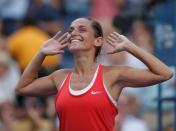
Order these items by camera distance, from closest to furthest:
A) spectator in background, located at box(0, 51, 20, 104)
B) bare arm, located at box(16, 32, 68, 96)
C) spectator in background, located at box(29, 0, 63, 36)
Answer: bare arm, located at box(16, 32, 68, 96)
spectator in background, located at box(0, 51, 20, 104)
spectator in background, located at box(29, 0, 63, 36)

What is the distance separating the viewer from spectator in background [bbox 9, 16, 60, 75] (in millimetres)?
11609

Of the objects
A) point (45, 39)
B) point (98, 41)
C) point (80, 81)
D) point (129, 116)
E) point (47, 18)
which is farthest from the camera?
point (47, 18)

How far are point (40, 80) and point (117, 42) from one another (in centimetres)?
82

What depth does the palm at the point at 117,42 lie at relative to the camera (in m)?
7.32

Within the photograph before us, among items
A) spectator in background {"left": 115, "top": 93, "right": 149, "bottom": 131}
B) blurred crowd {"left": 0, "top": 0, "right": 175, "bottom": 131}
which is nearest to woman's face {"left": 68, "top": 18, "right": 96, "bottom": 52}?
blurred crowd {"left": 0, "top": 0, "right": 175, "bottom": 131}

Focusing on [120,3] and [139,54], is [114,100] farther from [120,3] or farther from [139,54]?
[120,3]

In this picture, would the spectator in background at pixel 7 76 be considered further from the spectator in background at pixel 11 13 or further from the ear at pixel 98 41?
the ear at pixel 98 41

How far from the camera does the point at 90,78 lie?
7.47m

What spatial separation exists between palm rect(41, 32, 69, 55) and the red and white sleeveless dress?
43 cm

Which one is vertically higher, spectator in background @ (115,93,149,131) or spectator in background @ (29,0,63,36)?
spectator in background @ (29,0,63,36)

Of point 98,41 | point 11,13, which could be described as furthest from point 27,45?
point 98,41

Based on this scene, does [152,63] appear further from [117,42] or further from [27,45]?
[27,45]

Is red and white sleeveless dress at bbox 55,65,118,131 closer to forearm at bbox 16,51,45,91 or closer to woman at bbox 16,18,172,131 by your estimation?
woman at bbox 16,18,172,131

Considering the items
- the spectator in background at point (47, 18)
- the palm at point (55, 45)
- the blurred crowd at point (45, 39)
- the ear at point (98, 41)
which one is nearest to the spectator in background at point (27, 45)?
the blurred crowd at point (45, 39)
